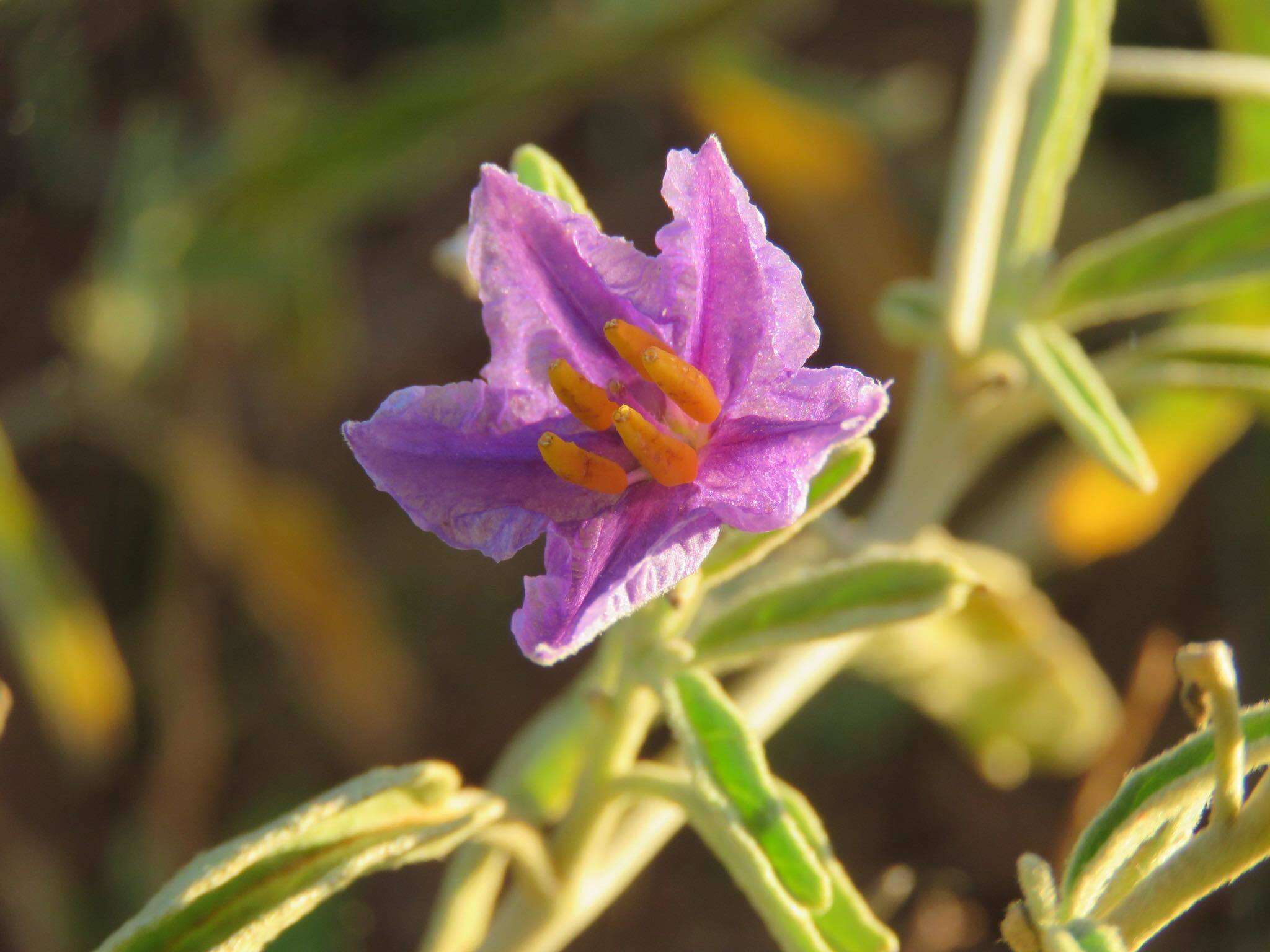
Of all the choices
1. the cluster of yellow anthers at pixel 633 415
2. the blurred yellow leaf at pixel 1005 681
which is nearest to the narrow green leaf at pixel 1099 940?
the cluster of yellow anthers at pixel 633 415

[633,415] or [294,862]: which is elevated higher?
[633,415]

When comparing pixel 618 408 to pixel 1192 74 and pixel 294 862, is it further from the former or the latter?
pixel 1192 74

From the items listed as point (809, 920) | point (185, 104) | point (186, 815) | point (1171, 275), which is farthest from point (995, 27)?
point (185, 104)

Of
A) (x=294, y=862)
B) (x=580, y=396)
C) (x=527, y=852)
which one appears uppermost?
(x=580, y=396)

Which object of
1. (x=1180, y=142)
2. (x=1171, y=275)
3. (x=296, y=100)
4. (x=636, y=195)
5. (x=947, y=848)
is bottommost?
A: (x=947, y=848)

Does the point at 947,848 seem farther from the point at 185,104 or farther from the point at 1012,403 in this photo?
the point at 185,104

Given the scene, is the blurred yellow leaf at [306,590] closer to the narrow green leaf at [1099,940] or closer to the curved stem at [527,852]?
the curved stem at [527,852]

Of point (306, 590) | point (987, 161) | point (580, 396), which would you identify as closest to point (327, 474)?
point (306, 590)
